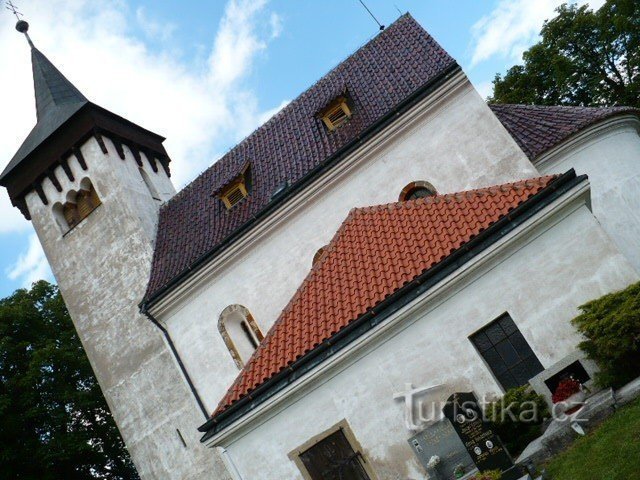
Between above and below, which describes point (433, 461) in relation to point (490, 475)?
above

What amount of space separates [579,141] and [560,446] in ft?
28.7

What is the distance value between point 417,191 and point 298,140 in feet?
14.9

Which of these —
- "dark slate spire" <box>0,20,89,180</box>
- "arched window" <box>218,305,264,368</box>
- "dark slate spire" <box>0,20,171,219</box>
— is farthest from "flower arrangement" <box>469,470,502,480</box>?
"dark slate spire" <box>0,20,89,180</box>

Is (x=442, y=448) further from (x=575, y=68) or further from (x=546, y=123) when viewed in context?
(x=575, y=68)

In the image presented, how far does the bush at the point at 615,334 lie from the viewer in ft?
28.6

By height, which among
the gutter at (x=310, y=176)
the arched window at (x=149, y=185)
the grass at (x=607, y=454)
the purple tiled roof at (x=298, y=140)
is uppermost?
the arched window at (x=149, y=185)

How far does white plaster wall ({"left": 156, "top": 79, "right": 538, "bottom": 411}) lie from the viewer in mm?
13672

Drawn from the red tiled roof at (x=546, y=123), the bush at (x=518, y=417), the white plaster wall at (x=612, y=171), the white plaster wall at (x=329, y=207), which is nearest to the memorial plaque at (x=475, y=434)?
the bush at (x=518, y=417)

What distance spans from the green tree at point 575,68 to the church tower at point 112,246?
64.9 feet

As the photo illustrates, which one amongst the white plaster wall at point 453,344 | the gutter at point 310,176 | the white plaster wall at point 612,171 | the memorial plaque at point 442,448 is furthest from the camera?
the gutter at point 310,176

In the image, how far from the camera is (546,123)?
15.3 m

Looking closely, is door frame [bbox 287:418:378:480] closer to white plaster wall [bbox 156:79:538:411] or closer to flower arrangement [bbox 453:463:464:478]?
flower arrangement [bbox 453:463:464:478]

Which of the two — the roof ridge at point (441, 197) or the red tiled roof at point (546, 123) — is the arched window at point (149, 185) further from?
the red tiled roof at point (546, 123)

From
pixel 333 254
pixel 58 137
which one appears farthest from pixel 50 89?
pixel 333 254
